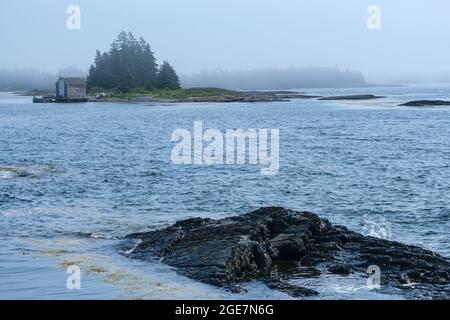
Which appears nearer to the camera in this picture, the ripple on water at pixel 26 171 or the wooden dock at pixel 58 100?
the ripple on water at pixel 26 171

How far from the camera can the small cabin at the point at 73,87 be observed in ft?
596

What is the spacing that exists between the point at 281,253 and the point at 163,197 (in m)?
15.4

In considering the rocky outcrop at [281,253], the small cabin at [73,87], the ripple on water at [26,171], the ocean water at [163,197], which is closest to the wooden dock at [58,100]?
the small cabin at [73,87]

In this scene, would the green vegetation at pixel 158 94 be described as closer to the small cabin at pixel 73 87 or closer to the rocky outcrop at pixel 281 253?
the small cabin at pixel 73 87

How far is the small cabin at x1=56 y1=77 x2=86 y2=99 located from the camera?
182 meters

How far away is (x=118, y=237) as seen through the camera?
26.9 m

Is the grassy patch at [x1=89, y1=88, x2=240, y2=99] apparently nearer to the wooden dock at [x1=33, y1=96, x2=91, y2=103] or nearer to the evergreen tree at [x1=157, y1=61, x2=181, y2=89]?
the evergreen tree at [x1=157, y1=61, x2=181, y2=89]

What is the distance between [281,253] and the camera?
75.8 feet

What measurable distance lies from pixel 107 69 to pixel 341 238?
179 meters

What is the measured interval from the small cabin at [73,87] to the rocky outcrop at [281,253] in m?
162

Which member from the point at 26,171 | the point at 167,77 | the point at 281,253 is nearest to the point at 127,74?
the point at 167,77

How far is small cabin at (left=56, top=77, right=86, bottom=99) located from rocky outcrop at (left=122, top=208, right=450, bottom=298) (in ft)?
530

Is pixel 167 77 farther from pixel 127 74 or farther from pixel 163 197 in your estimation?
Result: pixel 163 197
